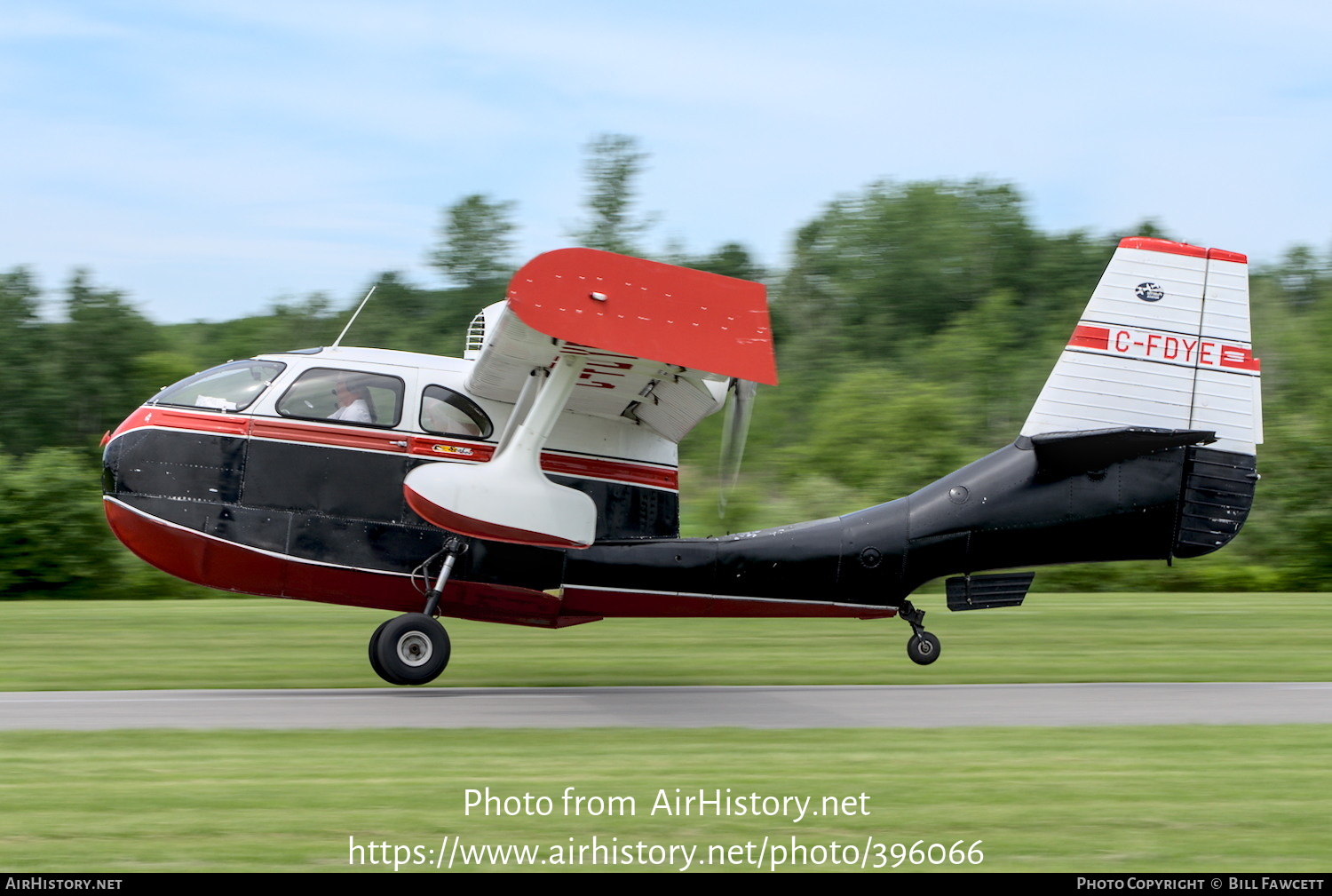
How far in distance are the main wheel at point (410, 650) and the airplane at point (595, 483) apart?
0.02 meters

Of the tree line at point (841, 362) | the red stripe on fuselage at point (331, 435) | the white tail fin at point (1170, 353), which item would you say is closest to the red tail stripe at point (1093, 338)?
the white tail fin at point (1170, 353)

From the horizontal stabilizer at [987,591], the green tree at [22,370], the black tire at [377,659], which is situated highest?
the horizontal stabilizer at [987,591]

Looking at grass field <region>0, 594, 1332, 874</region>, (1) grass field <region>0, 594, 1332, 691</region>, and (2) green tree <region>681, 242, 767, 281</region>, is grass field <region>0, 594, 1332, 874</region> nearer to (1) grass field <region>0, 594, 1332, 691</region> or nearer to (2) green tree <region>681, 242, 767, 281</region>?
(1) grass field <region>0, 594, 1332, 691</region>

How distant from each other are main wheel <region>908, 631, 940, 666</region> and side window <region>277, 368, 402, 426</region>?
5.24 m

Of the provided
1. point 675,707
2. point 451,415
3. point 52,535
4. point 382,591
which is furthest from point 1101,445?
point 52,535

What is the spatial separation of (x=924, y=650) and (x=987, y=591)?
104cm

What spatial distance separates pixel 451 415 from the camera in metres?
10.0

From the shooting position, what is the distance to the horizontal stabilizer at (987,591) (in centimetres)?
1073

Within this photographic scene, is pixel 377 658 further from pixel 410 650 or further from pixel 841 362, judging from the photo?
pixel 841 362

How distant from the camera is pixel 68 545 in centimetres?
2219

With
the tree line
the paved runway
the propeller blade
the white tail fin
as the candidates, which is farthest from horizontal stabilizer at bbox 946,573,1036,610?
the tree line

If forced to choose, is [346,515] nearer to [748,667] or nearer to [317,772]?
[317,772]

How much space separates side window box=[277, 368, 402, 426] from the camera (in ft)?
32.2

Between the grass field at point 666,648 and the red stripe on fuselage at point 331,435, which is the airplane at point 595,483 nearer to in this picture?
the red stripe on fuselage at point 331,435
